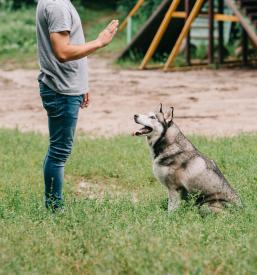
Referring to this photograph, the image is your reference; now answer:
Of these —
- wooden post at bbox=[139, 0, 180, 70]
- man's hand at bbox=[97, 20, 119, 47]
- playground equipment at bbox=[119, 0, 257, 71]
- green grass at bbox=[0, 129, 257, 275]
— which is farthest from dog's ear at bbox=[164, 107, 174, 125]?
wooden post at bbox=[139, 0, 180, 70]

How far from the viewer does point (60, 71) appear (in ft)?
21.2

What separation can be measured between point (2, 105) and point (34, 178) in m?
6.02

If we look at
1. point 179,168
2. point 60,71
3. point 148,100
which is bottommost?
point 148,100

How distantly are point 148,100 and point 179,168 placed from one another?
764 cm

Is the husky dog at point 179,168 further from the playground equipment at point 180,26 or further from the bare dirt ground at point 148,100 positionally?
the playground equipment at point 180,26

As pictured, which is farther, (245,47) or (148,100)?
(245,47)

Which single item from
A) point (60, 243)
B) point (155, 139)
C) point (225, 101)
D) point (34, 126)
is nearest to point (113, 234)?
point (60, 243)

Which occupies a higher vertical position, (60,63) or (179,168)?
(60,63)

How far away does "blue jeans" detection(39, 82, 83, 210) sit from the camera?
648 centimetres

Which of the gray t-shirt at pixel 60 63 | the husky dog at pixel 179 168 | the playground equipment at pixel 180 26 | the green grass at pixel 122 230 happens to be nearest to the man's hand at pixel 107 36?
the gray t-shirt at pixel 60 63

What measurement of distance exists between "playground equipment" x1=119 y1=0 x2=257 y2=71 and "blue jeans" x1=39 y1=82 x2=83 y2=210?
33.2 ft

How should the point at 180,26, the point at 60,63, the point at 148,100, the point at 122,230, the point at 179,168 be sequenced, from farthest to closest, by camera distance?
the point at 180,26 → the point at 148,100 → the point at 179,168 → the point at 60,63 → the point at 122,230

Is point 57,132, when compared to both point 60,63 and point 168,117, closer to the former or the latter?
point 60,63

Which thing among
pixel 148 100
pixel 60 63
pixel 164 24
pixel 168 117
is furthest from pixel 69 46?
pixel 164 24
